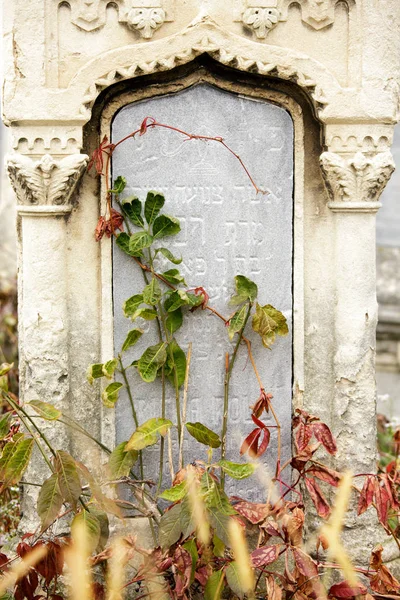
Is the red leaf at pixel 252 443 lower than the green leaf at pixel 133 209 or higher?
lower

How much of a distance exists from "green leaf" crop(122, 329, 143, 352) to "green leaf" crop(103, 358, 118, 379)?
82mm

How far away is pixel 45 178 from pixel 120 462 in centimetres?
113

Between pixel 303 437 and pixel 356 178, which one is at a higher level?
pixel 356 178

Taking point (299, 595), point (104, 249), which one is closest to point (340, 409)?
point (299, 595)

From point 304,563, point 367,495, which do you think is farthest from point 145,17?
point 304,563

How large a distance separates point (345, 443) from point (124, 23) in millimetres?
1894

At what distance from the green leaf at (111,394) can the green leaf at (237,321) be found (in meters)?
0.50

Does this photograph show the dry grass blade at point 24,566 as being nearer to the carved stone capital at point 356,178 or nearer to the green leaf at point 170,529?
the green leaf at point 170,529

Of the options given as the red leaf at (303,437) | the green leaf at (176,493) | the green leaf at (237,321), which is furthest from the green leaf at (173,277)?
the green leaf at (176,493)

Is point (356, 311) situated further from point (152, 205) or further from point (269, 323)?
point (152, 205)

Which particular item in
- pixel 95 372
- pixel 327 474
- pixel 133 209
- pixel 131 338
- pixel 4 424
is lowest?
pixel 327 474

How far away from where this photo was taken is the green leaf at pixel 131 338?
328 cm

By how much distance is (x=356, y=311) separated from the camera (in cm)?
334

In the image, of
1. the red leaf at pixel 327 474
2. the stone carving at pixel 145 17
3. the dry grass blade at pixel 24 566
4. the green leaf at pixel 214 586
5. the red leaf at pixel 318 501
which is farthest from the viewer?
the stone carving at pixel 145 17
